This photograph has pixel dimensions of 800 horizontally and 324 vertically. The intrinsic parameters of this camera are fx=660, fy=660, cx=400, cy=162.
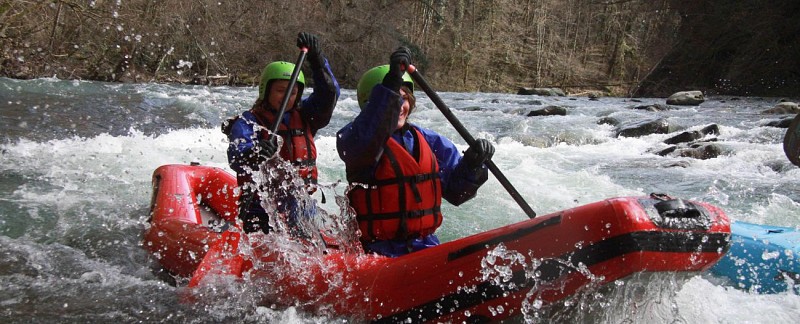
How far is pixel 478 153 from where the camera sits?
113 inches

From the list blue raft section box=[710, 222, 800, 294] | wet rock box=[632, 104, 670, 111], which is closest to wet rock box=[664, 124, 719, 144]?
wet rock box=[632, 104, 670, 111]

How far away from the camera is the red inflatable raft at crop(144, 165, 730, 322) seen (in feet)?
6.70

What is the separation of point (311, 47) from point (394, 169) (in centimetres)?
133

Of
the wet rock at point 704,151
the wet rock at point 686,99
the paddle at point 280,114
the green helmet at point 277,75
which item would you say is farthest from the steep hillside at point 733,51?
the paddle at point 280,114

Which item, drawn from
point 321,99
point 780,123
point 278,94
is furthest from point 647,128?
point 278,94

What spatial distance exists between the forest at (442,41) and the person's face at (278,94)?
5.14 meters

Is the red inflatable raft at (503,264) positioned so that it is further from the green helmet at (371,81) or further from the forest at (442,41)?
the forest at (442,41)

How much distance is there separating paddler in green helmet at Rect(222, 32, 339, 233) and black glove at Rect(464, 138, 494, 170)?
1091mm

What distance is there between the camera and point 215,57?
21594mm

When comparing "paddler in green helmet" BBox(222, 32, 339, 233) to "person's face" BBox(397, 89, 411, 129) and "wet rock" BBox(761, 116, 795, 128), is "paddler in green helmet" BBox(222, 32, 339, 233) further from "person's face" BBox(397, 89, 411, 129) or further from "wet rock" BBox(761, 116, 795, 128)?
"wet rock" BBox(761, 116, 795, 128)

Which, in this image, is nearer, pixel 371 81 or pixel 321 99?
pixel 371 81

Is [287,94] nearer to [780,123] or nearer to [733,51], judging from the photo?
[780,123]

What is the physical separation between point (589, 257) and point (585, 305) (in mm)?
192

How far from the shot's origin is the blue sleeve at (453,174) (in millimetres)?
2971
